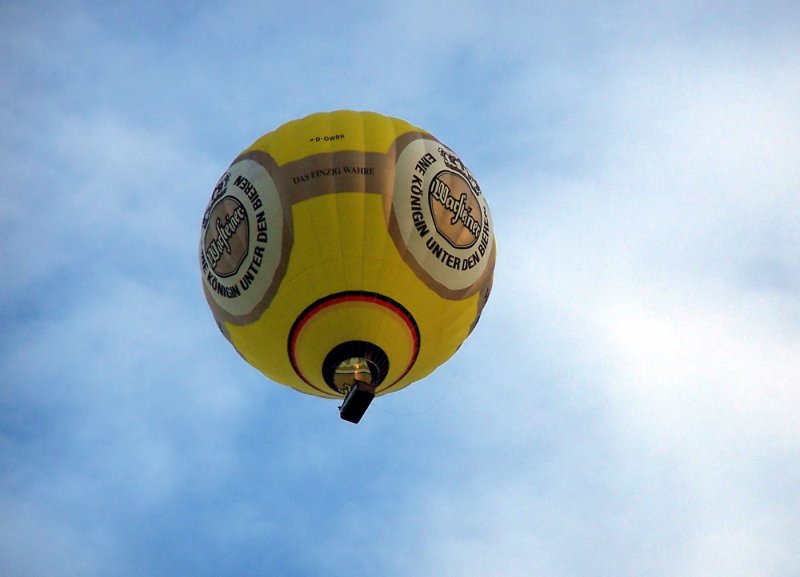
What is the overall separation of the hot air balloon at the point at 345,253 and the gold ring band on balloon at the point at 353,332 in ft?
0.06

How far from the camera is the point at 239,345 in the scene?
15.8m

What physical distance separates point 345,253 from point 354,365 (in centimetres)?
193

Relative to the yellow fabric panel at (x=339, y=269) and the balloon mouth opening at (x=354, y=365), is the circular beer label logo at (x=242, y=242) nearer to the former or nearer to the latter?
the yellow fabric panel at (x=339, y=269)

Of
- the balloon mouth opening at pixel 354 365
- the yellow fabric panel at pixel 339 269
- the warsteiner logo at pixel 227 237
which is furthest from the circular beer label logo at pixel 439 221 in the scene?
the warsteiner logo at pixel 227 237

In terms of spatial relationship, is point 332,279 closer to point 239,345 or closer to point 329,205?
point 329,205

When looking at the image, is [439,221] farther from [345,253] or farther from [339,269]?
[339,269]

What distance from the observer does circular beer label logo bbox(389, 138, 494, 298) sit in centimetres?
1435

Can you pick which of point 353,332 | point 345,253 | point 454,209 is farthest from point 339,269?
point 454,209

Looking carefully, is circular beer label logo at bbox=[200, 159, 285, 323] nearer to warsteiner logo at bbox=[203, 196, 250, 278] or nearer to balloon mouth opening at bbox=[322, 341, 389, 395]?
warsteiner logo at bbox=[203, 196, 250, 278]

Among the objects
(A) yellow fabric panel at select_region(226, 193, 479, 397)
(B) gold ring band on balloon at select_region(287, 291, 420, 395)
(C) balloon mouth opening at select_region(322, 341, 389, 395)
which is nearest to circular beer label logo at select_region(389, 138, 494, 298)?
(A) yellow fabric panel at select_region(226, 193, 479, 397)

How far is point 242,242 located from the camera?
571 inches

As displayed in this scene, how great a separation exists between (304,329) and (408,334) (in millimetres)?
1735

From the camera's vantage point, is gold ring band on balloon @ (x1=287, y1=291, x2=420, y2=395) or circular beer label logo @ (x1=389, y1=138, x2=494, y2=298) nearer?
gold ring band on balloon @ (x1=287, y1=291, x2=420, y2=395)

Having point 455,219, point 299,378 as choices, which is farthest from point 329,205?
point 299,378
